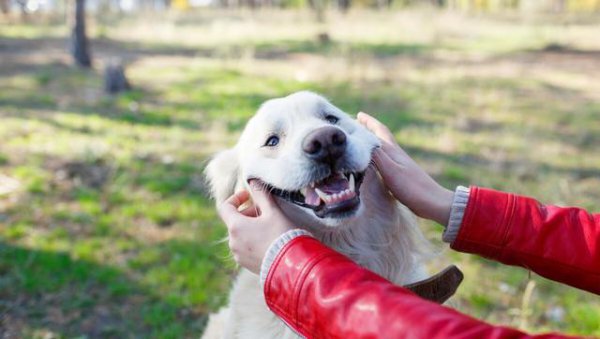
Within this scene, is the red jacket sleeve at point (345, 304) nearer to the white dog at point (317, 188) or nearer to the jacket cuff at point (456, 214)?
the white dog at point (317, 188)

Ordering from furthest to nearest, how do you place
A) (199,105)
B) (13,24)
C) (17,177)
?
(13,24), (199,105), (17,177)

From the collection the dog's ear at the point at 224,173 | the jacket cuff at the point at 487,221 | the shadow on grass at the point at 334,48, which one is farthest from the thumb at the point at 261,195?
the shadow on grass at the point at 334,48

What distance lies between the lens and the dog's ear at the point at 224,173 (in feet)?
7.74

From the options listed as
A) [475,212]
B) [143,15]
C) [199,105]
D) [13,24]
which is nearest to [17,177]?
[199,105]

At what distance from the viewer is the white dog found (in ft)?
6.25

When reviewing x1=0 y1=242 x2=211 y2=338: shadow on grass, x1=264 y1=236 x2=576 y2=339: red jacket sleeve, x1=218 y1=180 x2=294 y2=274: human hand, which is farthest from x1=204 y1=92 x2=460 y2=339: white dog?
x1=0 y1=242 x2=211 y2=338: shadow on grass

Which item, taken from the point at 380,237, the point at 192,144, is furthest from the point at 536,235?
the point at 192,144

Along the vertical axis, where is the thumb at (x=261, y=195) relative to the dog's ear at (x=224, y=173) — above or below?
above

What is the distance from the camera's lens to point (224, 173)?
2381 millimetres

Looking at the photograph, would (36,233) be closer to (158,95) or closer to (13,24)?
(158,95)

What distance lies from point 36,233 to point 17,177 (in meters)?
1.24

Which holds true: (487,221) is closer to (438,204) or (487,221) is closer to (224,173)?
(438,204)

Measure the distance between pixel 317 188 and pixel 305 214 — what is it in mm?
160

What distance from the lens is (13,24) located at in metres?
18.5
